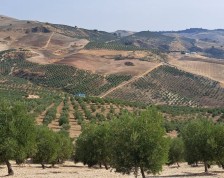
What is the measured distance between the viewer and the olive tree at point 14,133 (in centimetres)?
4372

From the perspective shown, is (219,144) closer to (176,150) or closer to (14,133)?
(14,133)

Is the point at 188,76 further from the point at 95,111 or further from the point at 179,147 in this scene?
the point at 179,147

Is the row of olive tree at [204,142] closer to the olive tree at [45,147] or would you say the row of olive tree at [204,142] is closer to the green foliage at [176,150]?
the olive tree at [45,147]

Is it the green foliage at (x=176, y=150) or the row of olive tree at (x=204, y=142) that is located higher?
the row of olive tree at (x=204, y=142)

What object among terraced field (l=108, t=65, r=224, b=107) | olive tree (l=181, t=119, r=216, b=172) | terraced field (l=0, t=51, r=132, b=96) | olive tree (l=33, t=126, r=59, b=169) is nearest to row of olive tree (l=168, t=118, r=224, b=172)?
olive tree (l=181, t=119, r=216, b=172)

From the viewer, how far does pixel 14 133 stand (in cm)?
4438

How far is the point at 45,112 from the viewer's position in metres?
102

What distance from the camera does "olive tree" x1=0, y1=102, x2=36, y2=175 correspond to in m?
43.7

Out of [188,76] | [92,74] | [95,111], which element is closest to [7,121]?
[95,111]

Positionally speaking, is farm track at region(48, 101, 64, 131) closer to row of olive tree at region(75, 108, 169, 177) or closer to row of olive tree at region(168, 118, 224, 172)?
row of olive tree at region(168, 118, 224, 172)

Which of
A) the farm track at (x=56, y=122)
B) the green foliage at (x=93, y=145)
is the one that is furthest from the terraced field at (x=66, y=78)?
the green foliage at (x=93, y=145)

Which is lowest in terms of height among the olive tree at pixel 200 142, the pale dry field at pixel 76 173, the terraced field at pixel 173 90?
the terraced field at pixel 173 90

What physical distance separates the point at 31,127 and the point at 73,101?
74.0 m

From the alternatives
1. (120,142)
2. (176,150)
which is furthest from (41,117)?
(120,142)
